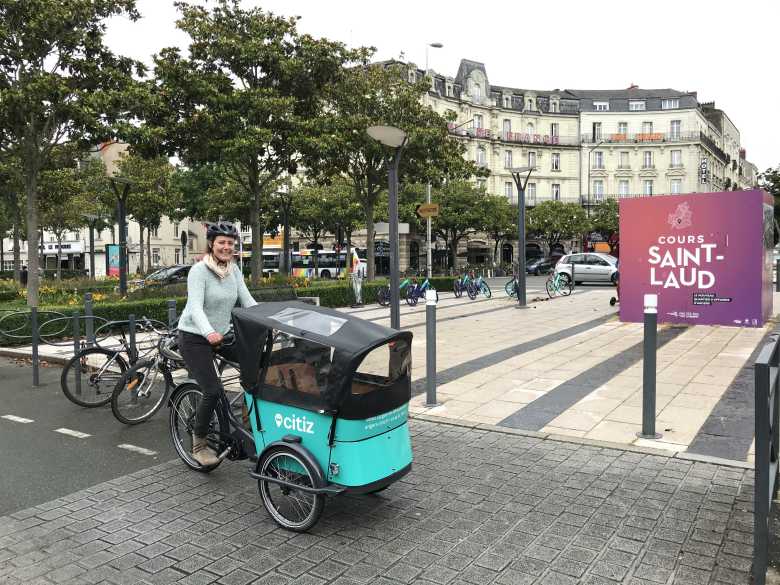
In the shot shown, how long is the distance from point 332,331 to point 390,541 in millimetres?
1209

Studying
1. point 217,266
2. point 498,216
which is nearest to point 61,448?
point 217,266

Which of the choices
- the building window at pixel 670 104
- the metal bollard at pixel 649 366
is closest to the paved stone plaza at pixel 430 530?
the metal bollard at pixel 649 366

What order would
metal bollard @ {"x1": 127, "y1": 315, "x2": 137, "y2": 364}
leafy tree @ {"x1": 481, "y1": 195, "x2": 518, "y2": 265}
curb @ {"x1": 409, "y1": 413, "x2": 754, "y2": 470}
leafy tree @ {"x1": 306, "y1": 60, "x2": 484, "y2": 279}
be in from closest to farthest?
1. curb @ {"x1": 409, "y1": 413, "x2": 754, "y2": 470}
2. metal bollard @ {"x1": 127, "y1": 315, "x2": 137, "y2": 364}
3. leafy tree @ {"x1": 306, "y1": 60, "x2": 484, "y2": 279}
4. leafy tree @ {"x1": 481, "y1": 195, "x2": 518, "y2": 265}

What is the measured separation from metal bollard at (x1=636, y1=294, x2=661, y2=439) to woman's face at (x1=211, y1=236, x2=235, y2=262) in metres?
3.35

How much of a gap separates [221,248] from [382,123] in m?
17.9

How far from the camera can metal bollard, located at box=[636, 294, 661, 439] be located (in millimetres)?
5344

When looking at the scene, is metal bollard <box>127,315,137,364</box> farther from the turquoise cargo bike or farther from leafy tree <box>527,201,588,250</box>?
leafy tree <box>527,201,588,250</box>

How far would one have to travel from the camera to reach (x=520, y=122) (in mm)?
65938

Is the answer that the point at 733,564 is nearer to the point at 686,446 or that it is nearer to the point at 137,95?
the point at 686,446

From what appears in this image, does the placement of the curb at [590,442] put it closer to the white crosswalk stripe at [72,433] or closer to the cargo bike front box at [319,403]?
the cargo bike front box at [319,403]

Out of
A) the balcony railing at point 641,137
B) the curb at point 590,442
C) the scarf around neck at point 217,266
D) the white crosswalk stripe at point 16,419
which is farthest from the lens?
the balcony railing at point 641,137

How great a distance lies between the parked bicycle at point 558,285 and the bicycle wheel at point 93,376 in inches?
701

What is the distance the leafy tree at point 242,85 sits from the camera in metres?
16.9

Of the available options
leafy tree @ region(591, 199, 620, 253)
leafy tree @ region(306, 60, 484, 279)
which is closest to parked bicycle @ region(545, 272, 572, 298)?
leafy tree @ region(306, 60, 484, 279)
